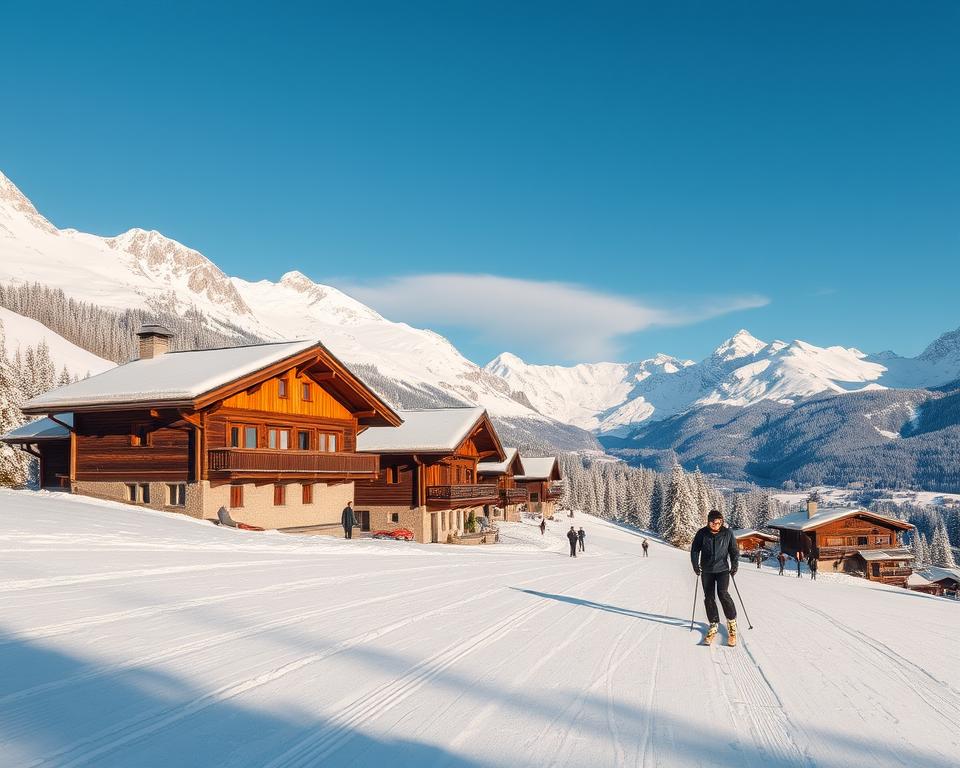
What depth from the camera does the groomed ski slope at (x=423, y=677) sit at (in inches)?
200

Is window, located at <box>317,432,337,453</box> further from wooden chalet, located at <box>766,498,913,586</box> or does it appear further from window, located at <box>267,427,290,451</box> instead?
wooden chalet, located at <box>766,498,913,586</box>

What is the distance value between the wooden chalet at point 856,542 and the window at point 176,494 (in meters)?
61.4

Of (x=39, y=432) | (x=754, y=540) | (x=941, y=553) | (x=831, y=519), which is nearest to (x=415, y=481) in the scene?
(x=39, y=432)

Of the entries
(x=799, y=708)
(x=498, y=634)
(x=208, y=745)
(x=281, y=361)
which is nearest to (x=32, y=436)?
(x=281, y=361)

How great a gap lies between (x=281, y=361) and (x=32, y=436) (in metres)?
12.0

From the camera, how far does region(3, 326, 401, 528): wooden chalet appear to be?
25359 millimetres

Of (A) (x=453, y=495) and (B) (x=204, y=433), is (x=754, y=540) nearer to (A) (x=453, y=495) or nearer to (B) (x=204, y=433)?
(A) (x=453, y=495)

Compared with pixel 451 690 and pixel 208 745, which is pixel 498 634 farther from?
pixel 208 745

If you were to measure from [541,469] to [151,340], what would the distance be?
5328 cm

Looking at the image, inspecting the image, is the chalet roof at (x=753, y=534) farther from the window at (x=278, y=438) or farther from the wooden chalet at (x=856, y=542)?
the window at (x=278, y=438)

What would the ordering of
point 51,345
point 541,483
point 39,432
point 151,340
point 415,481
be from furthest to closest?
point 51,345, point 541,483, point 415,481, point 151,340, point 39,432

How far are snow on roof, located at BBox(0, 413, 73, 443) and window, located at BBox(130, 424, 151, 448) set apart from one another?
491 cm

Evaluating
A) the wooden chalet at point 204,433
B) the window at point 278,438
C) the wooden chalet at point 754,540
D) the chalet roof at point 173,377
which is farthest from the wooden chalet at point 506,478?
the wooden chalet at point 754,540

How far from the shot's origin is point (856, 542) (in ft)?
234
